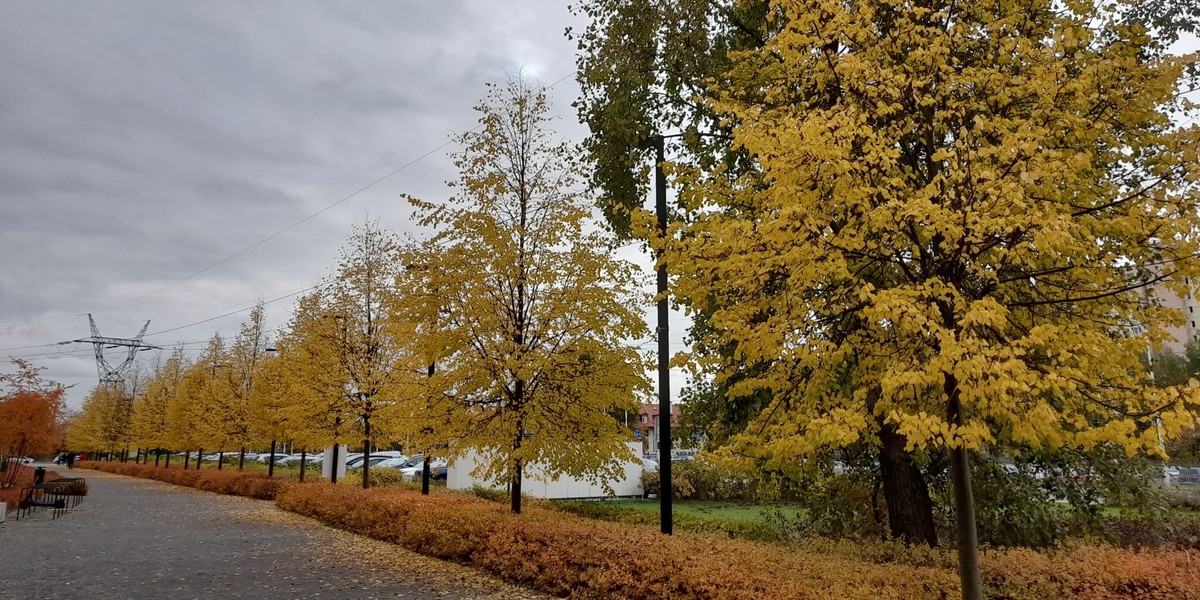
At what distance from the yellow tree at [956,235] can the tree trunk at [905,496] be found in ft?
13.1

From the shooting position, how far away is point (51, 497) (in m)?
20.0

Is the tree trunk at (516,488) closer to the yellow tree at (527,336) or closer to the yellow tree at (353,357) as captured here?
the yellow tree at (527,336)

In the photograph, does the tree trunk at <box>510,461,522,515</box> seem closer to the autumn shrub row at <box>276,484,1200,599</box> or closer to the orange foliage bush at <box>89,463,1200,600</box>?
the orange foliage bush at <box>89,463,1200,600</box>

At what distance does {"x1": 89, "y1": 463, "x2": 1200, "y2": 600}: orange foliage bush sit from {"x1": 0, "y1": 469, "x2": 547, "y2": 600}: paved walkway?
1.38ft

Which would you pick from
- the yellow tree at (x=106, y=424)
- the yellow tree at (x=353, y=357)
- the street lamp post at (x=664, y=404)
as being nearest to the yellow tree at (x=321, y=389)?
the yellow tree at (x=353, y=357)

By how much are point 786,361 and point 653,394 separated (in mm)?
5093

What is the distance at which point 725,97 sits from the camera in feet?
21.4

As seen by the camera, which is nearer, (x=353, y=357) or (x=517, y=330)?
(x=517, y=330)

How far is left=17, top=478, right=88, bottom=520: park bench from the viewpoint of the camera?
655 inches

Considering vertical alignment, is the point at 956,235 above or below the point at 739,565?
above

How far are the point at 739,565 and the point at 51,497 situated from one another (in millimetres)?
22430

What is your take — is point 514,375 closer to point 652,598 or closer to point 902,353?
point 652,598

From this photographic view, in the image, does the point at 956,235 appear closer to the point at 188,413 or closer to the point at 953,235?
the point at 953,235

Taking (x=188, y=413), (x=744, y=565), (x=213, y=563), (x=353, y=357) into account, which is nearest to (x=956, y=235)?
(x=744, y=565)
